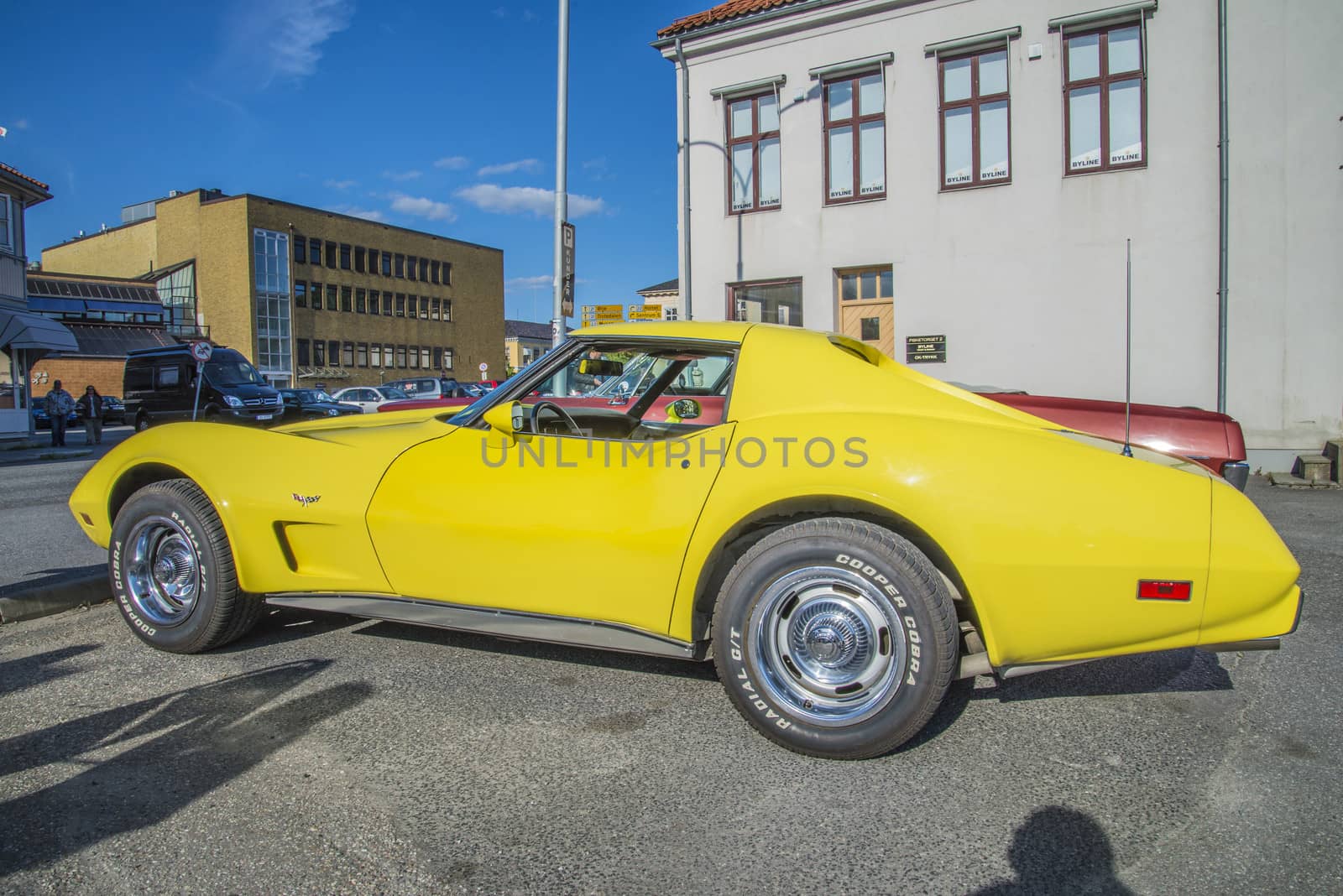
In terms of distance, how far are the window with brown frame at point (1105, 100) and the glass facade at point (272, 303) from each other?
49.1m

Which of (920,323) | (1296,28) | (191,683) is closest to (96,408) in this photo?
(920,323)

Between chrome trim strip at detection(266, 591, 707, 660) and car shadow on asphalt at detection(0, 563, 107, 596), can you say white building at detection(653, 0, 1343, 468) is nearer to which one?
car shadow on asphalt at detection(0, 563, 107, 596)

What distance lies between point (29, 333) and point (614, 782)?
2481 centimetres

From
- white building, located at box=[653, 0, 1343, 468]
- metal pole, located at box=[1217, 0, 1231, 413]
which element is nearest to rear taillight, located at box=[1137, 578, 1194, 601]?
metal pole, located at box=[1217, 0, 1231, 413]

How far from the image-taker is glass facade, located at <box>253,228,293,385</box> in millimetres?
50531

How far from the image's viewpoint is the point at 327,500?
3.18 m

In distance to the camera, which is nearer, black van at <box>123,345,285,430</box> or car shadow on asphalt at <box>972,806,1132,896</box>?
car shadow on asphalt at <box>972,806,1132,896</box>

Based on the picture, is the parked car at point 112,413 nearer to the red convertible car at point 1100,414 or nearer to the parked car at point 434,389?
the parked car at point 434,389

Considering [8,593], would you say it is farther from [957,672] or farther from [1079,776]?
[1079,776]

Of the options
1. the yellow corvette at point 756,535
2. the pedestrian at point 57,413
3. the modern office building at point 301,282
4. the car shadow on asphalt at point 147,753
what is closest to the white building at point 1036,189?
the yellow corvette at point 756,535

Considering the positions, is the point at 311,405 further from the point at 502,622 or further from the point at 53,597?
the point at 502,622

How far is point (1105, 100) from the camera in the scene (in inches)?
477

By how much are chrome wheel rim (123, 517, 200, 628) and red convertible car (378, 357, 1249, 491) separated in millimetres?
1382

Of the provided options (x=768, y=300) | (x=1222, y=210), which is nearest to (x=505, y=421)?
(x=1222, y=210)
